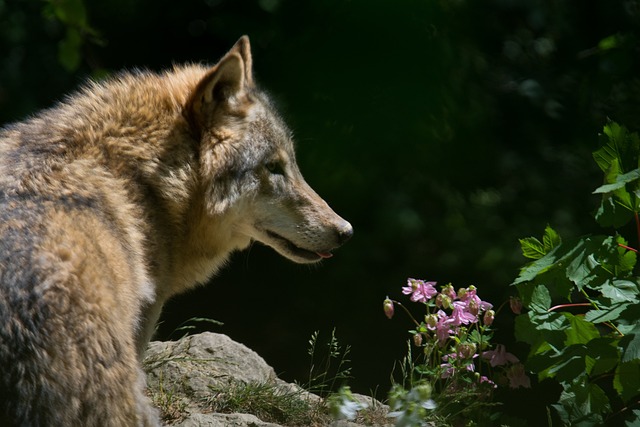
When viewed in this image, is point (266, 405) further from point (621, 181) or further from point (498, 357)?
point (621, 181)

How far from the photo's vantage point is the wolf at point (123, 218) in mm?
3020

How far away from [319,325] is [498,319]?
1261mm

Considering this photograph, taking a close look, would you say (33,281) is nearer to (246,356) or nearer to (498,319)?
(246,356)

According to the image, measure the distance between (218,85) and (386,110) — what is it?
156 cm

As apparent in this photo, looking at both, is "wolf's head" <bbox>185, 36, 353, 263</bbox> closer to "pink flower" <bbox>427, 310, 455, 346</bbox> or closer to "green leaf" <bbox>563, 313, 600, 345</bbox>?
"pink flower" <bbox>427, 310, 455, 346</bbox>

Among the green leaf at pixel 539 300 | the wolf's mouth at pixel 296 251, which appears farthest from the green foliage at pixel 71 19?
the green leaf at pixel 539 300

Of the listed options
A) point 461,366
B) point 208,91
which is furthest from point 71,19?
point 461,366

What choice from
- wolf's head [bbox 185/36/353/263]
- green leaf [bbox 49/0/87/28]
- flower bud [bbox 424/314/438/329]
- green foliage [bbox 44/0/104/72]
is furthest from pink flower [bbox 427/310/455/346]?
green leaf [bbox 49/0/87/28]

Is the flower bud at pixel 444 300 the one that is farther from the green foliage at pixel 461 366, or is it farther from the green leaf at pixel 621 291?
the green leaf at pixel 621 291

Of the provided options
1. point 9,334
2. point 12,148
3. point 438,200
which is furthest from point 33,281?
point 438,200

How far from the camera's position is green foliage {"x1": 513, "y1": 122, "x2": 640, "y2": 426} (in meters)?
3.81

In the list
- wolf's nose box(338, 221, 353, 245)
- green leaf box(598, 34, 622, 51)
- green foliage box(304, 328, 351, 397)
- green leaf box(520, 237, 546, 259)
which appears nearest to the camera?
green leaf box(520, 237, 546, 259)

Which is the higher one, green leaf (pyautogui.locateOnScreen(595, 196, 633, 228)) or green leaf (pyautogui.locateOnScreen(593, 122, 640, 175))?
green leaf (pyautogui.locateOnScreen(593, 122, 640, 175))

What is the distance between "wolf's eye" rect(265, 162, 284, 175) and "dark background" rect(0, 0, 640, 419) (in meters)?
0.32
